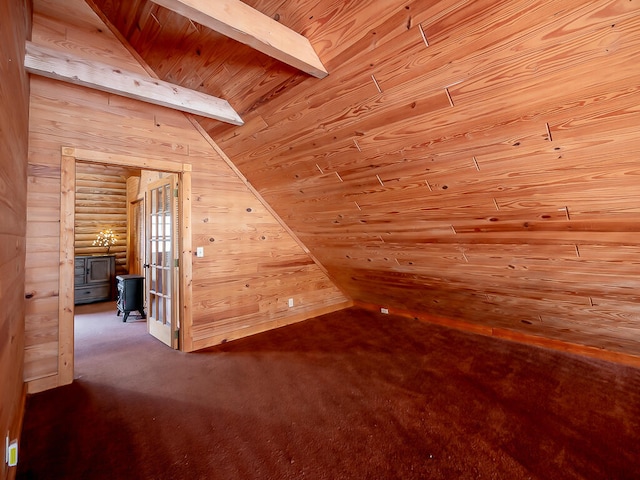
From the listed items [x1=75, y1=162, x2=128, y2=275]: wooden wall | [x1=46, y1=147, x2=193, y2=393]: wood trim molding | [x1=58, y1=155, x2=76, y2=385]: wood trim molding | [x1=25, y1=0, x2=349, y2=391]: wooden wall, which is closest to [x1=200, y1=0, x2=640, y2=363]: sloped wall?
[x1=25, y1=0, x2=349, y2=391]: wooden wall

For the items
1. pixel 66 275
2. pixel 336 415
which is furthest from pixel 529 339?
pixel 66 275

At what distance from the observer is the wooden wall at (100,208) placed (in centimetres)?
595

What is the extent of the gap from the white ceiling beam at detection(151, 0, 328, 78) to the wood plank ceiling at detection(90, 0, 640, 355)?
0.08 m

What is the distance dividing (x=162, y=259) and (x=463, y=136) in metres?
3.24

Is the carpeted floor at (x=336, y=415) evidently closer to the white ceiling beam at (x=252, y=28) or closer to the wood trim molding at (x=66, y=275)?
the wood trim molding at (x=66, y=275)

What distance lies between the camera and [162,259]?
11.4ft

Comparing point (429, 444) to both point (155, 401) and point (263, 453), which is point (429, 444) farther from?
point (155, 401)

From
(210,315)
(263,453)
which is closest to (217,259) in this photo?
(210,315)

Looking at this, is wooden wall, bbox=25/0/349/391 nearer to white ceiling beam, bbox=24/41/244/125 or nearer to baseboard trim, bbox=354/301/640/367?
white ceiling beam, bbox=24/41/244/125

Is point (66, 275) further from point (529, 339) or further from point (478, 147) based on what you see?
point (529, 339)

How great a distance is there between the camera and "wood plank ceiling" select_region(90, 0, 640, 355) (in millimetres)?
1295

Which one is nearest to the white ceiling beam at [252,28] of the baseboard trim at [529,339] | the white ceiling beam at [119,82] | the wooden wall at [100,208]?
the white ceiling beam at [119,82]

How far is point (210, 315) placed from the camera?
324 cm

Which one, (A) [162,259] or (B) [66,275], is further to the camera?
(A) [162,259]
